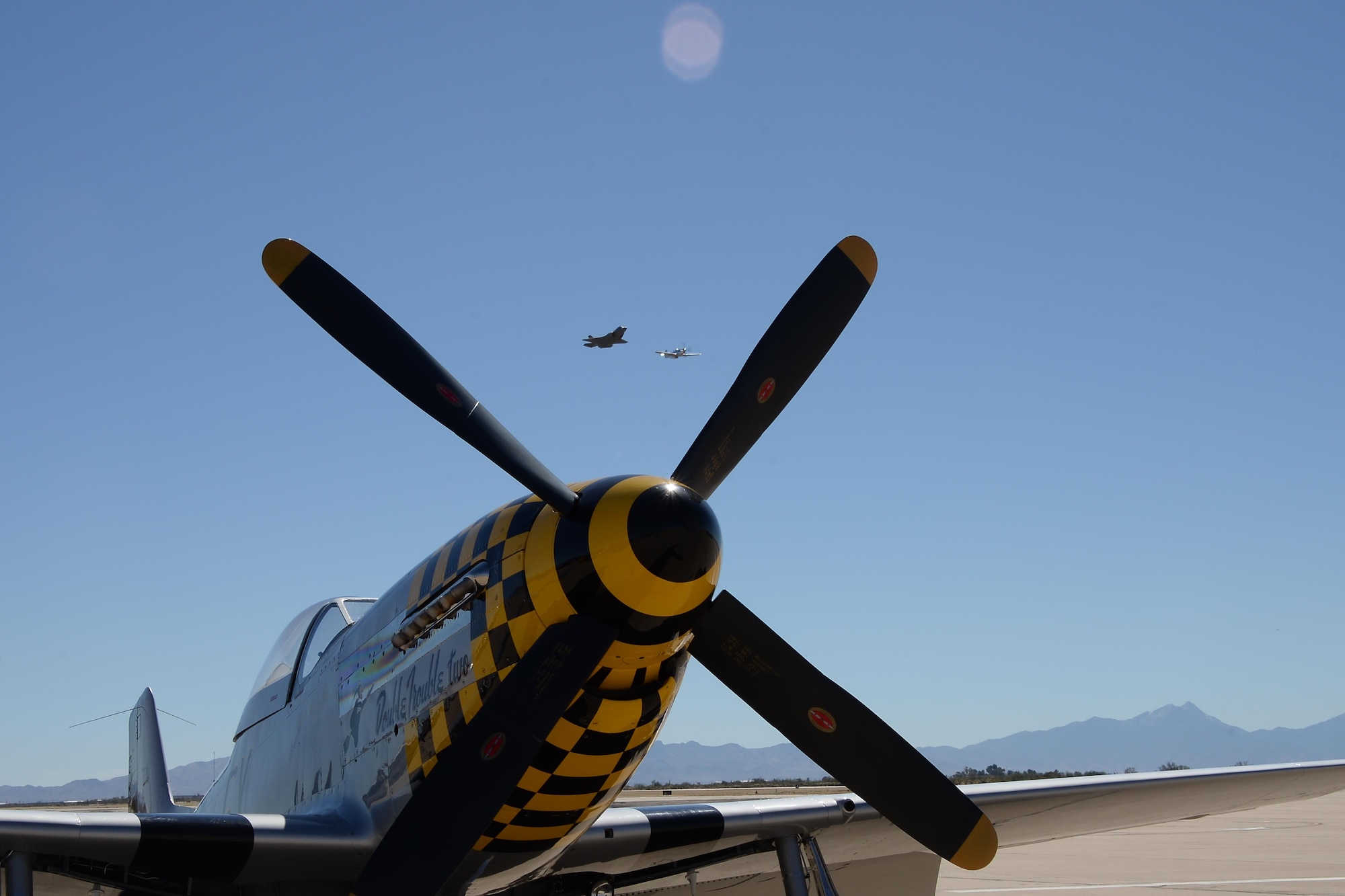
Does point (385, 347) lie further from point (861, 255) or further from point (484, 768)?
point (861, 255)

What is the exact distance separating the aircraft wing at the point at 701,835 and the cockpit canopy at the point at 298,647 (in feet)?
4.77

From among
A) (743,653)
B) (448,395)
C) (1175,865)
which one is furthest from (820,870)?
(1175,865)

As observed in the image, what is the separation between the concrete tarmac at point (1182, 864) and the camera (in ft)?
32.0

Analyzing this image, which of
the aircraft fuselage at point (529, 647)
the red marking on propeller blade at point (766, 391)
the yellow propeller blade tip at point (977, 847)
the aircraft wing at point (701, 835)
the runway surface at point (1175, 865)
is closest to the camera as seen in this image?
the aircraft fuselage at point (529, 647)

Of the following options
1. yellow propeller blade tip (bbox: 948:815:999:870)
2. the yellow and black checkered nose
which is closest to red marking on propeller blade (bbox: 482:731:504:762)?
the yellow and black checkered nose

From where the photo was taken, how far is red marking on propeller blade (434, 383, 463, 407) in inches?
183

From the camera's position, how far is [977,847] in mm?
4492

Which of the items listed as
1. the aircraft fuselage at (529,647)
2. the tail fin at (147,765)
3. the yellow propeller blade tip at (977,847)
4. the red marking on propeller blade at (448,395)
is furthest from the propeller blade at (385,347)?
the tail fin at (147,765)

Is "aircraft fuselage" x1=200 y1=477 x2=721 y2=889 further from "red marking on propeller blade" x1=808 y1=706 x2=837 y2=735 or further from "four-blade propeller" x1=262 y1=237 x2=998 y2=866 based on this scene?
"red marking on propeller blade" x1=808 y1=706 x2=837 y2=735

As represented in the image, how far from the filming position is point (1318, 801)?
23344 mm

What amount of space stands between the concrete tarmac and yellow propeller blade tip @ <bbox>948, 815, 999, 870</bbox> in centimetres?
603

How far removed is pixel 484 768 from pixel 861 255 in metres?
3.30

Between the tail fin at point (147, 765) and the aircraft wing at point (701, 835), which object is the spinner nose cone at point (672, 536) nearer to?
the aircraft wing at point (701, 835)

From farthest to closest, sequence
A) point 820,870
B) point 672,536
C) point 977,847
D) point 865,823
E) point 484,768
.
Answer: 1. point 865,823
2. point 820,870
3. point 977,847
4. point 484,768
5. point 672,536
